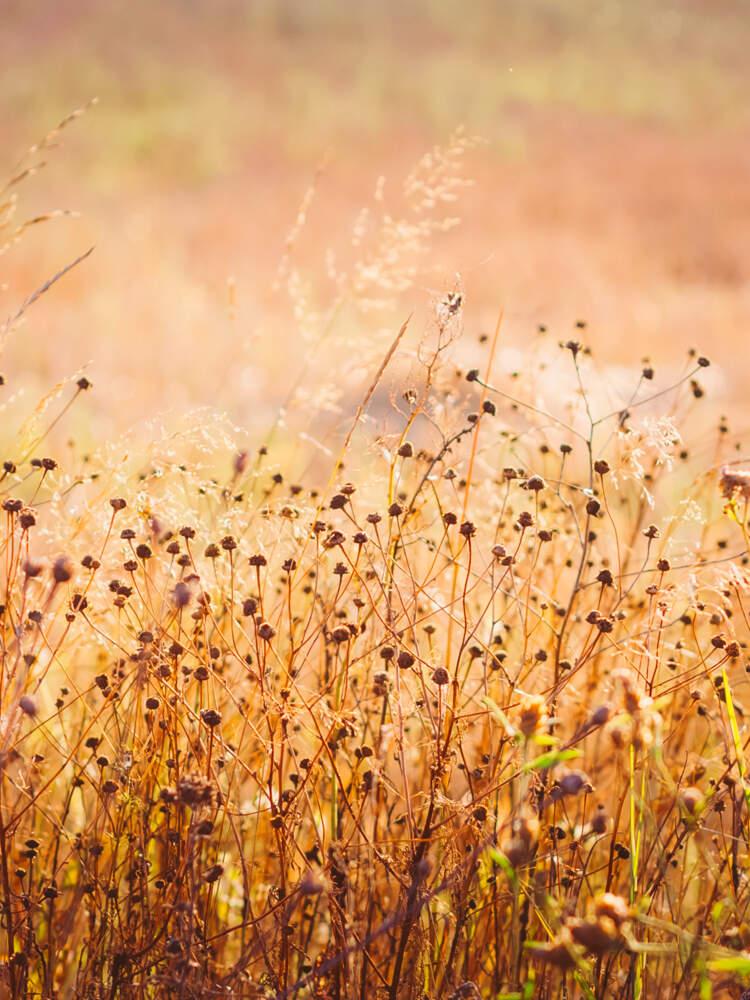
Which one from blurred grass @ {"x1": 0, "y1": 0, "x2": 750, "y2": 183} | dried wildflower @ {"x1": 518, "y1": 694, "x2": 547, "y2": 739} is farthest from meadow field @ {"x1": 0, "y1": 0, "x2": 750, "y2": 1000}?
blurred grass @ {"x1": 0, "y1": 0, "x2": 750, "y2": 183}

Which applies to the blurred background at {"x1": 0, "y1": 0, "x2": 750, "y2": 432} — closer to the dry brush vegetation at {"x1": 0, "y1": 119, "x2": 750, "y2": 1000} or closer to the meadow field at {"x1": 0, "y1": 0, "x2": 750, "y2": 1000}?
the meadow field at {"x1": 0, "y1": 0, "x2": 750, "y2": 1000}

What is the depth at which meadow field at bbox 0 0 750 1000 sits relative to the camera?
913mm

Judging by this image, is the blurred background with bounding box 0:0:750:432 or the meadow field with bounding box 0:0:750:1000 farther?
the blurred background with bounding box 0:0:750:432

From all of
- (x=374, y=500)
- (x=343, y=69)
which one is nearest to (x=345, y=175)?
(x=343, y=69)

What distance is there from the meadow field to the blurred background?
76 millimetres

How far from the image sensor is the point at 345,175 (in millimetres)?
11180

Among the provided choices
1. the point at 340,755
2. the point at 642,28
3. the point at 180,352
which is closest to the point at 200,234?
the point at 180,352

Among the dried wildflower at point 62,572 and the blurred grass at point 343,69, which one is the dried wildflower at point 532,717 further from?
the blurred grass at point 343,69

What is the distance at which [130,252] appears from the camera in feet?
28.0

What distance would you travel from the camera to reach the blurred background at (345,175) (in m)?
6.15

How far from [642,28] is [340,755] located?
62.0 ft

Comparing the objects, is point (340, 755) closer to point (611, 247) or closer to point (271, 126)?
point (611, 247)

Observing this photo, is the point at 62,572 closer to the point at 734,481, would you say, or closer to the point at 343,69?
the point at 734,481

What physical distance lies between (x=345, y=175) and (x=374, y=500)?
10.5 meters
